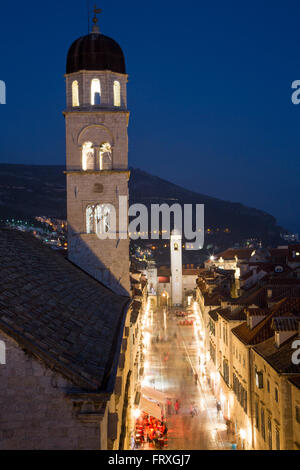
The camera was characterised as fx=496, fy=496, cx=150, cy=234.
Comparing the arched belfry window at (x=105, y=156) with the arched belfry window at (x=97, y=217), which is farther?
the arched belfry window at (x=97, y=217)

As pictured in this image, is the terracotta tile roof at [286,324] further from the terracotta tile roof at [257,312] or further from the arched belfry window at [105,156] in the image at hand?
the arched belfry window at [105,156]

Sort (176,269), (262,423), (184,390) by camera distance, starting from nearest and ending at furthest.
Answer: (262,423) → (184,390) → (176,269)

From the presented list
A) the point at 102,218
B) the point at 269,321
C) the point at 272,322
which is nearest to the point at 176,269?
the point at 269,321

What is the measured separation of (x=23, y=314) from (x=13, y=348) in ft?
4.44

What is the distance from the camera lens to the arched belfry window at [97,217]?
92.0 ft

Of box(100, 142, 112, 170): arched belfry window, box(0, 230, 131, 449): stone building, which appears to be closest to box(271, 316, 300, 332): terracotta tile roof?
box(100, 142, 112, 170): arched belfry window

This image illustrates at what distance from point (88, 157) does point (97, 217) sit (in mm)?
3934

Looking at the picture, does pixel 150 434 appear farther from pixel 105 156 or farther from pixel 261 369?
pixel 105 156

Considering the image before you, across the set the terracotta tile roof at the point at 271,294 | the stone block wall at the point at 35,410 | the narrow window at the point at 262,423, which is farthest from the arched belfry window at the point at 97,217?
the stone block wall at the point at 35,410

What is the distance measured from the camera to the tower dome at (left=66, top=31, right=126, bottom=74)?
2766 centimetres

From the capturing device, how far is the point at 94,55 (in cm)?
2770

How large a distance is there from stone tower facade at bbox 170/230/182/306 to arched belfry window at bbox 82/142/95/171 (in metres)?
106
